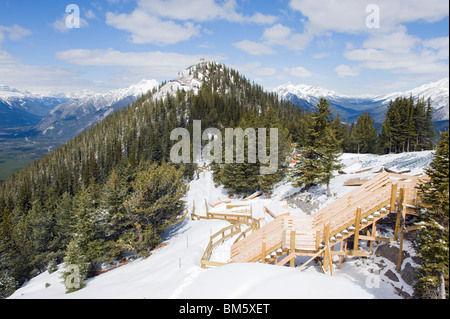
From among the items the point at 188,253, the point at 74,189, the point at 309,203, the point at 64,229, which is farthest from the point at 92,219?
the point at 74,189

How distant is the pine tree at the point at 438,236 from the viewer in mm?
8445

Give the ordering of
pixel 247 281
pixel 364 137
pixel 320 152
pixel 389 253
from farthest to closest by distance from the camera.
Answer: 1. pixel 364 137
2. pixel 320 152
3. pixel 389 253
4. pixel 247 281

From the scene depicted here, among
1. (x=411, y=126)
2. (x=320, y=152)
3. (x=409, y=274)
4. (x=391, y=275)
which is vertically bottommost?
(x=391, y=275)

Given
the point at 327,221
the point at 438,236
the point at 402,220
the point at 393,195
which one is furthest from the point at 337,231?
the point at 438,236

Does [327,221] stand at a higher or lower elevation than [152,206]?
higher

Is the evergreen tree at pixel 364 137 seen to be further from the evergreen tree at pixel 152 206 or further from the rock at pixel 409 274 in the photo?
the rock at pixel 409 274

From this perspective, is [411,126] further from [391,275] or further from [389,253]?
[391,275]

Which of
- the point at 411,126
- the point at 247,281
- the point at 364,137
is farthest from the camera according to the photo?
the point at 364,137

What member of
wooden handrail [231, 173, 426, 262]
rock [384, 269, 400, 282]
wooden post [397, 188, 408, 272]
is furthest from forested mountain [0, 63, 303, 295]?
wooden post [397, 188, 408, 272]

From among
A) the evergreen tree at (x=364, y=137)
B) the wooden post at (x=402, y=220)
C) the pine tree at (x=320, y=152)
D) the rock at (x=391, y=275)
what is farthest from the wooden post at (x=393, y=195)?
the evergreen tree at (x=364, y=137)

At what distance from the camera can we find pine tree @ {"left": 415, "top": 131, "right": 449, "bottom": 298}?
845cm

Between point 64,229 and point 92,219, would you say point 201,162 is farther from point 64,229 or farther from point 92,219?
point 92,219

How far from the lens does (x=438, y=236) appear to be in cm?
880

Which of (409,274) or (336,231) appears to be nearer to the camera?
(409,274)
